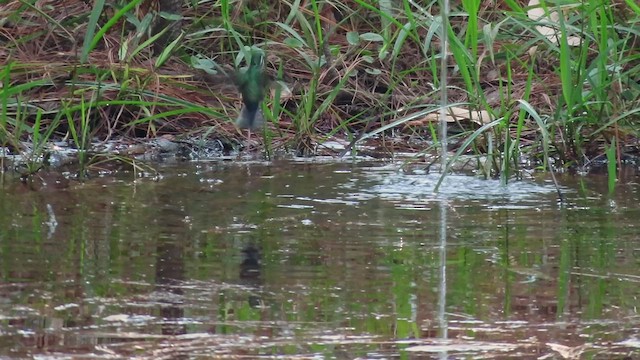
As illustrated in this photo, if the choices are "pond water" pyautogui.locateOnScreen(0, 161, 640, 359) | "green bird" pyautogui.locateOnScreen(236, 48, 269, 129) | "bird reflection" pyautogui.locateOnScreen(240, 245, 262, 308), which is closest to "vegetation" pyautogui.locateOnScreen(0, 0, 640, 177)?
"green bird" pyautogui.locateOnScreen(236, 48, 269, 129)

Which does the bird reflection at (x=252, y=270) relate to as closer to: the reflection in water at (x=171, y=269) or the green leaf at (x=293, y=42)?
the reflection in water at (x=171, y=269)

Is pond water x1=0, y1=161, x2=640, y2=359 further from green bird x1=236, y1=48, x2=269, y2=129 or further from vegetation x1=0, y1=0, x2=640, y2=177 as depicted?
vegetation x1=0, y1=0, x2=640, y2=177

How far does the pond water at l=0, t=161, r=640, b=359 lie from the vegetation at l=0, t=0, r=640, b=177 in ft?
1.36

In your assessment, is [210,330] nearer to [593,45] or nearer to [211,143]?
[211,143]

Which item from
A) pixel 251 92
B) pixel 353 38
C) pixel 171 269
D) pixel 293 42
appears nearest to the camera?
pixel 171 269

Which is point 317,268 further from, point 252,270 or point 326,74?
point 326,74

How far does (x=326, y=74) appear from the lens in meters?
5.80

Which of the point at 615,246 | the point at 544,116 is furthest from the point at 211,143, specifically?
the point at 615,246

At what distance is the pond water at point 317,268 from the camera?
2436mm

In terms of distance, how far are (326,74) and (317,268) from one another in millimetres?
2785

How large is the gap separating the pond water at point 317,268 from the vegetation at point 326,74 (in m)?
0.41

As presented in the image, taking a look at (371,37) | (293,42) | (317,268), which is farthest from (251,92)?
(317,268)

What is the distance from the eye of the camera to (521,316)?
264 centimetres

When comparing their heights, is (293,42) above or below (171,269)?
above
